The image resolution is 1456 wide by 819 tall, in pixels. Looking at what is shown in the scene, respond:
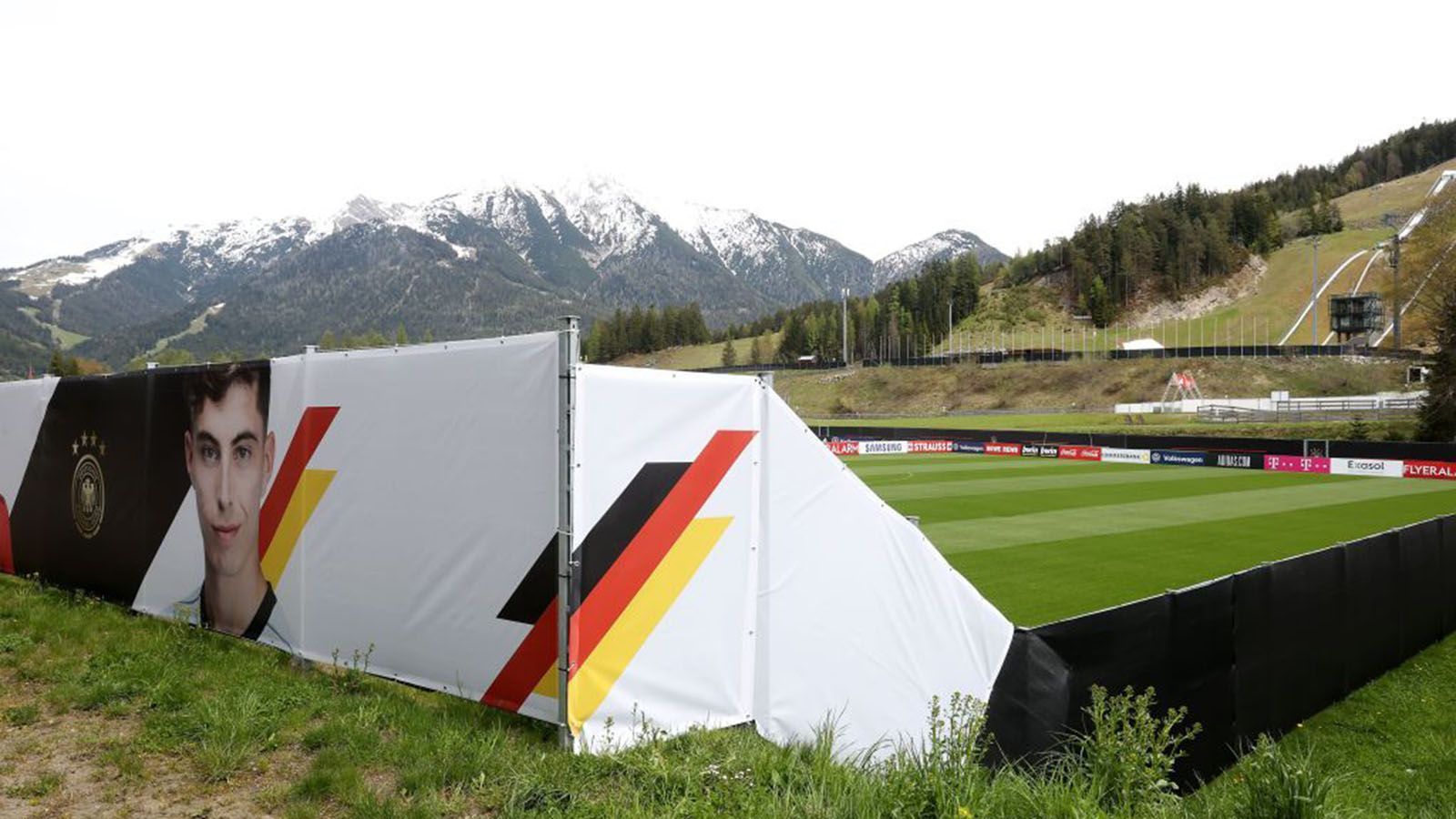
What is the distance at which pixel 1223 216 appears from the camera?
175 m

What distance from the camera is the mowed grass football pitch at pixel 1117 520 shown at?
15.1 m

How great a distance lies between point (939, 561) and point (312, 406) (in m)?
4.63

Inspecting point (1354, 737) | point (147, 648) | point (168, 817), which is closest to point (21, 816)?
point (168, 817)

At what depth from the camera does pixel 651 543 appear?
5016 mm

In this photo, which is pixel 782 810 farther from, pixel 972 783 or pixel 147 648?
pixel 147 648

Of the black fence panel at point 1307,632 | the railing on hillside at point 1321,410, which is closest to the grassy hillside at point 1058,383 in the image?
the railing on hillside at point 1321,410

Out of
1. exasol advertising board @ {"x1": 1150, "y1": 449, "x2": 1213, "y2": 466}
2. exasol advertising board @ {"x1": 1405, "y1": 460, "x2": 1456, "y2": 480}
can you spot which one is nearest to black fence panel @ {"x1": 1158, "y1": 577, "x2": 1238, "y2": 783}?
exasol advertising board @ {"x1": 1405, "y1": 460, "x2": 1456, "y2": 480}

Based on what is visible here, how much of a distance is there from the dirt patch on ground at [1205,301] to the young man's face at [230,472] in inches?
6856

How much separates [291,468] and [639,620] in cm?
322

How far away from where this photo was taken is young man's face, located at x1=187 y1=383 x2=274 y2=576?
21.9 ft

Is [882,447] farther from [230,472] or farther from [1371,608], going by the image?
[230,472]

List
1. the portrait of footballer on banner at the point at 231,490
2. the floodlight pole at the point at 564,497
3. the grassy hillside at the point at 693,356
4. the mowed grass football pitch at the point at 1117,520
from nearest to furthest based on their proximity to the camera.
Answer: the floodlight pole at the point at 564,497
the portrait of footballer on banner at the point at 231,490
the mowed grass football pitch at the point at 1117,520
the grassy hillside at the point at 693,356

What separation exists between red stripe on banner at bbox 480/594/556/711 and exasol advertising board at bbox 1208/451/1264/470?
42.9m

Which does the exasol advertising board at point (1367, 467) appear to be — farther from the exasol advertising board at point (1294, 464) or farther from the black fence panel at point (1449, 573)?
the black fence panel at point (1449, 573)
